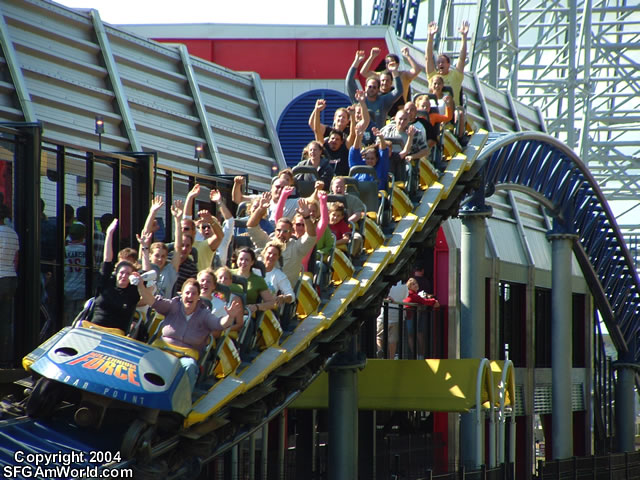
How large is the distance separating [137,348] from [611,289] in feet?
66.9

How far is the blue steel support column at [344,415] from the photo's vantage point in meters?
14.8

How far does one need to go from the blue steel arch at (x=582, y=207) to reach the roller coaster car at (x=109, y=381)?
8618mm

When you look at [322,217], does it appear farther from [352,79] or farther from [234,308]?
[352,79]

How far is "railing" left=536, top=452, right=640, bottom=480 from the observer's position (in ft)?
56.7

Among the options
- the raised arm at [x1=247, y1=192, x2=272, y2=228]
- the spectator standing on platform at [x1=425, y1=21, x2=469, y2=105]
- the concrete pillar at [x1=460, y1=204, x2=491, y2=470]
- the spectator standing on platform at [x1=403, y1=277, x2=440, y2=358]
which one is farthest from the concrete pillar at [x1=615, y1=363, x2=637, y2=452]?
the raised arm at [x1=247, y1=192, x2=272, y2=228]

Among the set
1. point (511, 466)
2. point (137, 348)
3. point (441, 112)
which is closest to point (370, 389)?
point (511, 466)

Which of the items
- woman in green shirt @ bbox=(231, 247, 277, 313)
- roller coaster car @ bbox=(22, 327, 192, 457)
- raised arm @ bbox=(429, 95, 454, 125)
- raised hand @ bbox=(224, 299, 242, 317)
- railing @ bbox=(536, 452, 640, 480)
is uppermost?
raised arm @ bbox=(429, 95, 454, 125)

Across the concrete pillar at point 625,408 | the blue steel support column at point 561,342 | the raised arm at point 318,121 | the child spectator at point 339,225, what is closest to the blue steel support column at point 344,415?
the child spectator at point 339,225

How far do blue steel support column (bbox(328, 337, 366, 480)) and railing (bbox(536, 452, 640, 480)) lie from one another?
129 inches

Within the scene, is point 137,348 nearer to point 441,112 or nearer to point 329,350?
point 329,350

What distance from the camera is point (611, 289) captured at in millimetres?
27875

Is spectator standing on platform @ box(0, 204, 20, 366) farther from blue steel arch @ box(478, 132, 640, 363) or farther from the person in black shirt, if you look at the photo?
blue steel arch @ box(478, 132, 640, 363)

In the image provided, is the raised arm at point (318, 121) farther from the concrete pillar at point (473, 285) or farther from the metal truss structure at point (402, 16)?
the metal truss structure at point (402, 16)

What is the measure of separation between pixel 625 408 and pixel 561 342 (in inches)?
280
